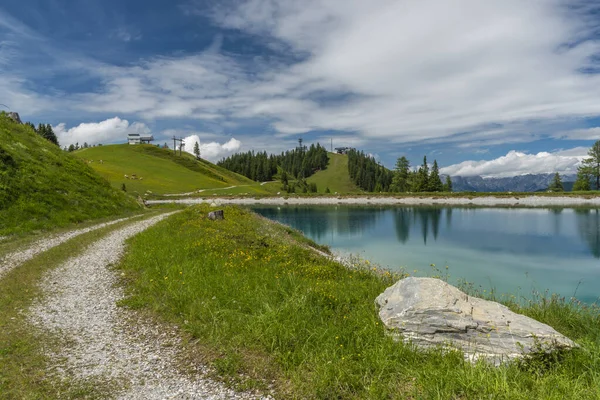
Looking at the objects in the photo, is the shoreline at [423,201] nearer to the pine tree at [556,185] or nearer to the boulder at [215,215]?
the pine tree at [556,185]

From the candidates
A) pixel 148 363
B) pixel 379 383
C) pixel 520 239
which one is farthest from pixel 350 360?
pixel 520 239

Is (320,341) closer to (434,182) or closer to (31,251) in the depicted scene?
(31,251)

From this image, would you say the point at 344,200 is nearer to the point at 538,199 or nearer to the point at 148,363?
the point at 538,199

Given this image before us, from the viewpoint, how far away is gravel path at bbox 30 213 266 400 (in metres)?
6.76

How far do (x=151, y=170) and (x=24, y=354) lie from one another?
153m

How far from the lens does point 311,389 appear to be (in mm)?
6598

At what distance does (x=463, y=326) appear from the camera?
25.2ft

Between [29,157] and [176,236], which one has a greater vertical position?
[29,157]

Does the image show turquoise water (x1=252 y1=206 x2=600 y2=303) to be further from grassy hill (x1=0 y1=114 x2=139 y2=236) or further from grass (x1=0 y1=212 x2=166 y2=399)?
grassy hill (x1=0 y1=114 x2=139 y2=236)

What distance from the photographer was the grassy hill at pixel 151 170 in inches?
4675

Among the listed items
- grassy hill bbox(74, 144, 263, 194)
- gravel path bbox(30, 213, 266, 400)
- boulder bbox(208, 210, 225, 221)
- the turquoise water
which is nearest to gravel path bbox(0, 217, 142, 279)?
gravel path bbox(30, 213, 266, 400)

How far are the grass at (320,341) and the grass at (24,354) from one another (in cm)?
265

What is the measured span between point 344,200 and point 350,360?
419ft

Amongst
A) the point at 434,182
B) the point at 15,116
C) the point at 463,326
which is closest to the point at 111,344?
the point at 463,326
